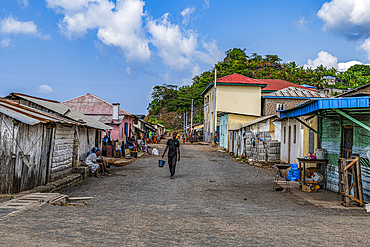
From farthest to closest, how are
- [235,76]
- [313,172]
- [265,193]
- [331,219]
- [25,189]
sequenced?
[235,76], [313,172], [265,193], [25,189], [331,219]

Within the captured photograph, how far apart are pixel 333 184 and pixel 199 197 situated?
4538 mm

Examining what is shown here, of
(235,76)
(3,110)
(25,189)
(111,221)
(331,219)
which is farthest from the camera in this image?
(235,76)

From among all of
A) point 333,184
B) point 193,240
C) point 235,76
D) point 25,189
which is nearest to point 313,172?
point 333,184

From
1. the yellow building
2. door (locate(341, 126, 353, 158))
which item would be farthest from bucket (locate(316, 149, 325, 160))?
the yellow building

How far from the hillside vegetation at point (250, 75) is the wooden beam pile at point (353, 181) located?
2010 inches

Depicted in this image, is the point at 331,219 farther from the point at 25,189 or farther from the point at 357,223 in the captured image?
the point at 25,189

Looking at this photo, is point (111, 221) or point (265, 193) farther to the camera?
point (265, 193)

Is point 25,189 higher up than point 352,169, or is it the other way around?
point 352,169

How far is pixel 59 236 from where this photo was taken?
4570mm

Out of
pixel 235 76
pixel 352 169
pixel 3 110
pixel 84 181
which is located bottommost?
pixel 84 181

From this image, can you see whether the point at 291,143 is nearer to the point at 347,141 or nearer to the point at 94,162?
the point at 347,141

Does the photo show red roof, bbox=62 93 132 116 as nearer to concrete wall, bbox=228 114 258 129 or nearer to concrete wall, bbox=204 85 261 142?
concrete wall, bbox=228 114 258 129

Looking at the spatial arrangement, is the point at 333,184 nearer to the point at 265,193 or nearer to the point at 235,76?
the point at 265,193

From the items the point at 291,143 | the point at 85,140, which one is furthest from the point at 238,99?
the point at 85,140
